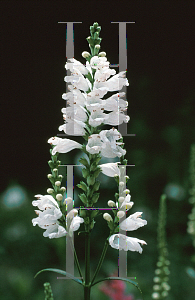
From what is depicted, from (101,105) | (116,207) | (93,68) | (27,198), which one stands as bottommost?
(27,198)

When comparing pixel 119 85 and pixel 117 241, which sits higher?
pixel 119 85

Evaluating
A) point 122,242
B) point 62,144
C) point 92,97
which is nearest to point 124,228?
point 122,242

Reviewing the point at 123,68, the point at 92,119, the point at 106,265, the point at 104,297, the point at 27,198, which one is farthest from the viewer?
the point at 27,198

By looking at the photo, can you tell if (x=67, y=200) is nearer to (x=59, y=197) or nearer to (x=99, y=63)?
(x=59, y=197)

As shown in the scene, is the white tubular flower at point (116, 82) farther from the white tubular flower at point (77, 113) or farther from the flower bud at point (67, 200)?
the flower bud at point (67, 200)

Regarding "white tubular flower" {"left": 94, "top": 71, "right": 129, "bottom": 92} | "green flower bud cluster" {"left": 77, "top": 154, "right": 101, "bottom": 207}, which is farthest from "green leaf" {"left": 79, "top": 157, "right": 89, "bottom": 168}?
"white tubular flower" {"left": 94, "top": 71, "right": 129, "bottom": 92}

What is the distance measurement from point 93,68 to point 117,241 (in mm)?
729

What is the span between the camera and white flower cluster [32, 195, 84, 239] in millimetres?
1264

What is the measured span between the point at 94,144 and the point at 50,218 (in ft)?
1.14

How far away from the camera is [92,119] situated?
1245mm

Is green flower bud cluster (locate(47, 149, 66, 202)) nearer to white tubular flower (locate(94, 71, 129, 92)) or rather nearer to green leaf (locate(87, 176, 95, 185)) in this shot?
green leaf (locate(87, 176, 95, 185))

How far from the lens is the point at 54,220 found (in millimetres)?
1289

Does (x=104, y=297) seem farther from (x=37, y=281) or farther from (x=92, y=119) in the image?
(x=92, y=119)

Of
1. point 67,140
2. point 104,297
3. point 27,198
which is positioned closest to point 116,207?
point 67,140
